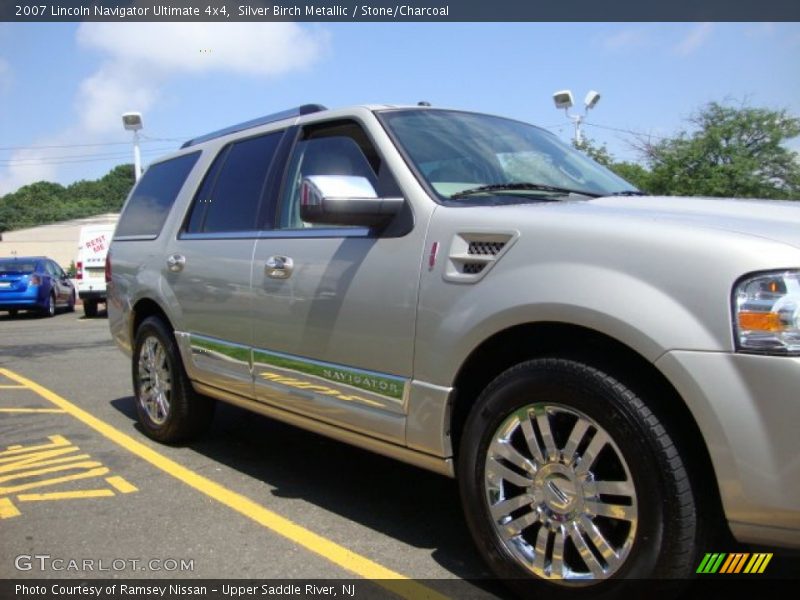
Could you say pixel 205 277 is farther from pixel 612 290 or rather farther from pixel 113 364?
pixel 113 364

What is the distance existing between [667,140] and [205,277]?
18633 mm

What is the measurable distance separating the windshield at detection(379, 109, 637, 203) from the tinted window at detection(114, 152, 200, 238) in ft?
6.76

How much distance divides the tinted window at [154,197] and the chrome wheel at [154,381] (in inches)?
31.7

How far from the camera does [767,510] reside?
2043 mm

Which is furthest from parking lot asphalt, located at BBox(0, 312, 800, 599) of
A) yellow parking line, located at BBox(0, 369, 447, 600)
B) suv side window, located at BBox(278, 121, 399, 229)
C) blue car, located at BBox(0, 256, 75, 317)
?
blue car, located at BBox(0, 256, 75, 317)

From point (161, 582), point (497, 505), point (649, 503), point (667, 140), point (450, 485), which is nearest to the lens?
point (649, 503)

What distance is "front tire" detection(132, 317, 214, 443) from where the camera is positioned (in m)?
4.73

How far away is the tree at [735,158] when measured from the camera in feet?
58.9

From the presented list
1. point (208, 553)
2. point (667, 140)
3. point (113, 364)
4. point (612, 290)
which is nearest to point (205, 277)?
point (208, 553)

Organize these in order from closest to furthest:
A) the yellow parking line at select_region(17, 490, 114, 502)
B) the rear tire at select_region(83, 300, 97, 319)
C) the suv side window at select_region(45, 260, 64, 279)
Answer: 1. the yellow parking line at select_region(17, 490, 114, 502)
2. the rear tire at select_region(83, 300, 97, 319)
3. the suv side window at select_region(45, 260, 64, 279)

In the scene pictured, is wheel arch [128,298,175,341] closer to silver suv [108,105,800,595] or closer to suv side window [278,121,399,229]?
silver suv [108,105,800,595]

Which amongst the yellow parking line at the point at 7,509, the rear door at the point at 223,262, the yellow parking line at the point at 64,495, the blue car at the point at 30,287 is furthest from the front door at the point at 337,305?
the blue car at the point at 30,287

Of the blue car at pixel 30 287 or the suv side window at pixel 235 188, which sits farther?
the blue car at pixel 30 287

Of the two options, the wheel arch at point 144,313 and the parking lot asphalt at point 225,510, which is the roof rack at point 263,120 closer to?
the wheel arch at point 144,313
